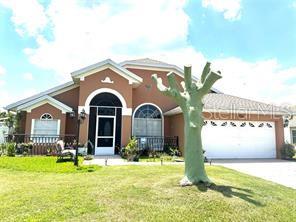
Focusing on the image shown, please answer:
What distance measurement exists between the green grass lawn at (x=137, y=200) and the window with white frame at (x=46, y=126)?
8.27 m

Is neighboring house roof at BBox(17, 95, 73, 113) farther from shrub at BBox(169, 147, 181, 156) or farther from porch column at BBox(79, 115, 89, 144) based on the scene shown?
shrub at BBox(169, 147, 181, 156)

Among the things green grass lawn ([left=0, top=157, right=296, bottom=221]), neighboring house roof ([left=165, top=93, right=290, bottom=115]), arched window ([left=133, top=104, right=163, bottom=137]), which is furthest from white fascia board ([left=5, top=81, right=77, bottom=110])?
green grass lawn ([left=0, top=157, right=296, bottom=221])

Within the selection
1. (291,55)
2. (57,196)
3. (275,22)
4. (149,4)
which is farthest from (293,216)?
(291,55)

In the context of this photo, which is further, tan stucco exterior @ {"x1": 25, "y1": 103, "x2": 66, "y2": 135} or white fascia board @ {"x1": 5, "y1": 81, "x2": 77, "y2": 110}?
white fascia board @ {"x1": 5, "y1": 81, "x2": 77, "y2": 110}

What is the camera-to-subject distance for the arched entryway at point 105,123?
1781 cm

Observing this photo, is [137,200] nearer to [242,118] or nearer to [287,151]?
[242,118]

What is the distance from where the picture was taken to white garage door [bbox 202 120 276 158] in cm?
1711

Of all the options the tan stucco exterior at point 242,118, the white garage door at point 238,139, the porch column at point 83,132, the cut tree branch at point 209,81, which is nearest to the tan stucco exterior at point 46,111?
the porch column at point 83,132

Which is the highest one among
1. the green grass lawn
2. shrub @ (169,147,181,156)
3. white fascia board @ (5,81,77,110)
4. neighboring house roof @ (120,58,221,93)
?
neighboring house roof @ (120,58,221,93)

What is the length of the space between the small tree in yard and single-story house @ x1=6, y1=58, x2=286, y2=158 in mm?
8547

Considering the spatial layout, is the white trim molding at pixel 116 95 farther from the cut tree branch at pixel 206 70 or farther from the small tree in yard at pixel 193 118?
the cut tree branch at pixel 206 70

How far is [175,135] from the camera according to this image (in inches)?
759

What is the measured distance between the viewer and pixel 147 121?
20250 mm

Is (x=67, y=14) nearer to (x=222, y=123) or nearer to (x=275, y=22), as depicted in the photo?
(x=275, y=22)
